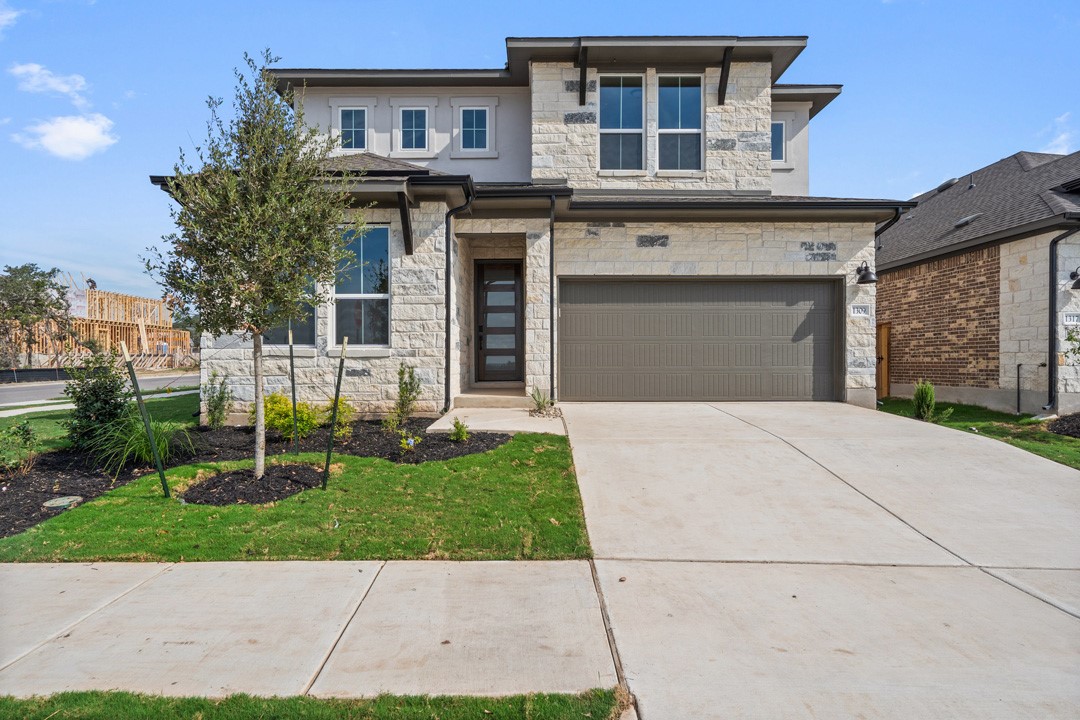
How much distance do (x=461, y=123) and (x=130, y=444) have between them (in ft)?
31.1

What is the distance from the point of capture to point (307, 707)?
7.79 feet

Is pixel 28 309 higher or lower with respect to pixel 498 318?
higher

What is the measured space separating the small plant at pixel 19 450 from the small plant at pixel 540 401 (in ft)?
20.9

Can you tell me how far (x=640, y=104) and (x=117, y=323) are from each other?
81.9 feet

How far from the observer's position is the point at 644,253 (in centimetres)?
1036

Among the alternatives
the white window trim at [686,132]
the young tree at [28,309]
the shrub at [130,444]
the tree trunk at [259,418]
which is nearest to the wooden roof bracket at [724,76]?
the white window trim at [686,132]

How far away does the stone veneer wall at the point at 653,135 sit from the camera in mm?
11500

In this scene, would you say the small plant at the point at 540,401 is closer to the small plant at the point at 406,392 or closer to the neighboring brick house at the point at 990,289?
the small plant at the point at 406,392

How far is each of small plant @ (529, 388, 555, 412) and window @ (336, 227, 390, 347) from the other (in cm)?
261

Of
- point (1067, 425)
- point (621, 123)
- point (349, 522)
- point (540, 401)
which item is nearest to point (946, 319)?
point (1067, 425)

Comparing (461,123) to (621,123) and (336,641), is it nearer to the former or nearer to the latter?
(621,123)

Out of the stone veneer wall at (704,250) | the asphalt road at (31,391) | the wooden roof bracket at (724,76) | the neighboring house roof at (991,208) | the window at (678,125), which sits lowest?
the asphalt road at (31,391)

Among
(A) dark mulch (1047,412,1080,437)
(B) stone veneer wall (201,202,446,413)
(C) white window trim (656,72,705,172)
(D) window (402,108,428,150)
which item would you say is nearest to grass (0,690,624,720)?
(B) stone veneer wall (201,202,446,413)

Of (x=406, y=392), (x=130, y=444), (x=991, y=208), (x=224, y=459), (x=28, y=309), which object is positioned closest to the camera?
(x=130, y=444)
